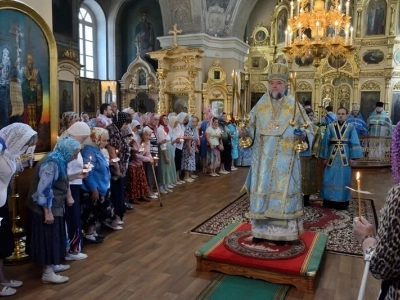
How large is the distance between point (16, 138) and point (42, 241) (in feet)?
3.15

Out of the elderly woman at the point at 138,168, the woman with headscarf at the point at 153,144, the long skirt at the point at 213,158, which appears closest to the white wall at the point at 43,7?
the elderly woman at the point at 138,168

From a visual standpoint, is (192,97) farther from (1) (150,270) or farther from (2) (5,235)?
(2) (5,235)

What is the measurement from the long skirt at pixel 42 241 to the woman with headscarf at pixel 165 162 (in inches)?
157

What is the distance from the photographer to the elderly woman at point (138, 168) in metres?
6.35

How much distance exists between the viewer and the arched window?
15.3m

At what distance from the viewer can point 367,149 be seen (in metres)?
11.5

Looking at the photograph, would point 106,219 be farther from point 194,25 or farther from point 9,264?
point 194,25

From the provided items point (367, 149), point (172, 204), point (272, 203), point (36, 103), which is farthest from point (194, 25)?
Answer: point (272, 203)

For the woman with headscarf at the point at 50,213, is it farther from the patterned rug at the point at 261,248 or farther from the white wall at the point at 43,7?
the white wall at the point at 43,7

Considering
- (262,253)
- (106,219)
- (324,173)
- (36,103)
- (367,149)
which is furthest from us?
(367,149)

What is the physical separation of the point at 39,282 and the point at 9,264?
1.98 ft

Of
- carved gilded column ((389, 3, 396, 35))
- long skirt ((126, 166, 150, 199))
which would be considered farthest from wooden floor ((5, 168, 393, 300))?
carved gilded column ((389, 3, 396, 35))

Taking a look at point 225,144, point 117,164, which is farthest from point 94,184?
point 225,144

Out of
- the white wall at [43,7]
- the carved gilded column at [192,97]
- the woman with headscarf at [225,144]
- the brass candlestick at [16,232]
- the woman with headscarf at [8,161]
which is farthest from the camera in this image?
the carved gilded column at [192,97]
